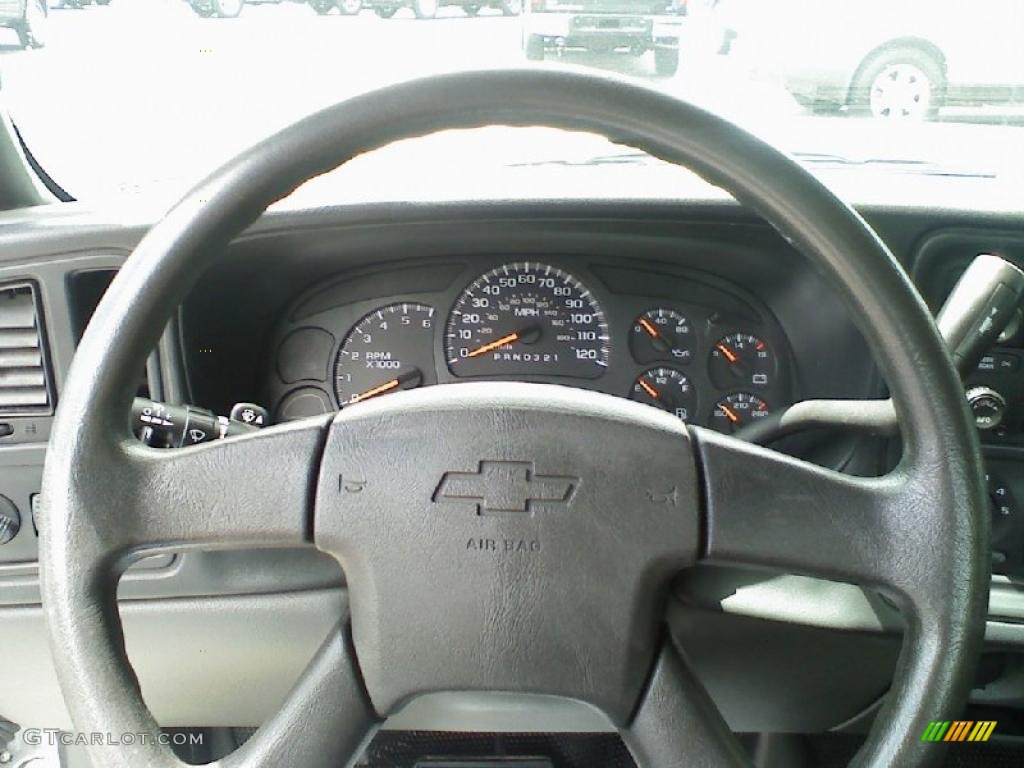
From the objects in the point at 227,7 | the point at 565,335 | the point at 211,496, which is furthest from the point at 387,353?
the point at 211,496

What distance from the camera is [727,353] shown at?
1.76 meters

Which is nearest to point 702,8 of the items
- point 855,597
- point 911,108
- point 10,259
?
point 911,108

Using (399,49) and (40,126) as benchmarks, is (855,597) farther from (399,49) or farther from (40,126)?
(40,126)

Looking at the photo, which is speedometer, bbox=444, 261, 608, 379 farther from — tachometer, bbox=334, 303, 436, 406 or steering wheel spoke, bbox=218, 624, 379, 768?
steering wheel spoke, bbox=218, 624, 379, 768

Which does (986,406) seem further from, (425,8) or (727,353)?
(425,8)

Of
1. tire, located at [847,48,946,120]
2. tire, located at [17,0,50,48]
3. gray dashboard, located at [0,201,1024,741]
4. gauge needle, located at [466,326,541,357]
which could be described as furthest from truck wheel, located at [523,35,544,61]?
A: tire, located at [17,0,50,48]

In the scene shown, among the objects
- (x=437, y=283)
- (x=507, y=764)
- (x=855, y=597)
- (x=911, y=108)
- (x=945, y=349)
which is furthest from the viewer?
(x=911, y=108)

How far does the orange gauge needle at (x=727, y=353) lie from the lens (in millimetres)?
1762

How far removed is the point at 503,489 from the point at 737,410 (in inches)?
35.6

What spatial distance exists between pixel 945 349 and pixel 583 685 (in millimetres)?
444

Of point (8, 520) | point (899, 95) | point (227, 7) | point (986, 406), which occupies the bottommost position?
point (8, 520)

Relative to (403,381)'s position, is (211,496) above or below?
above

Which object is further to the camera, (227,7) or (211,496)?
(227,7)

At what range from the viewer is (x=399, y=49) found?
178 cm
